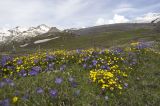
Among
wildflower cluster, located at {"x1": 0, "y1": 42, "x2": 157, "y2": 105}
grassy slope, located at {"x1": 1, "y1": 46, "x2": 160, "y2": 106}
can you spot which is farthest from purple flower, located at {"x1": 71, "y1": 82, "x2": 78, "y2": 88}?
grassy slope, located at {"x1": 1, "y1": 46, "x2": 160, "y2": 106}

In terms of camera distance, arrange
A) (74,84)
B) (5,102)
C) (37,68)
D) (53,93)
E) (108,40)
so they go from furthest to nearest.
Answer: (108,40) < (37,68) < (74,84) < (53,93) < (5,102)

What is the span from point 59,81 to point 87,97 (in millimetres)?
1001

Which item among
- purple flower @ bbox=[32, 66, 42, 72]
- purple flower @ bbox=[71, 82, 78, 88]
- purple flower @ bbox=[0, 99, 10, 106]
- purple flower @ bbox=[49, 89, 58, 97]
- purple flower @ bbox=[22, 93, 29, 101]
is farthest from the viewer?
purple flower @ bbox=[32, 66, 42, 72]

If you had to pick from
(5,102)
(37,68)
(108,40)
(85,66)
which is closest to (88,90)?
(85,66)

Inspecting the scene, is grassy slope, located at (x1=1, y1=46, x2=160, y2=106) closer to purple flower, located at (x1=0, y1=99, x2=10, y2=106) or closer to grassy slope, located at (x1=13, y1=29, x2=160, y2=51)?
purple flower, located at (x1=0, y1=99, x2=10, y2=106)

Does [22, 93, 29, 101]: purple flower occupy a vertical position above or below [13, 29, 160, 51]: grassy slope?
above

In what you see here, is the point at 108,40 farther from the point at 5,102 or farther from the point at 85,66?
the point at 5,102

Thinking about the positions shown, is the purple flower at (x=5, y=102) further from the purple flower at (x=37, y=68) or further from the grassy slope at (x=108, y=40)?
the grassy slope at (x=108, y=40)

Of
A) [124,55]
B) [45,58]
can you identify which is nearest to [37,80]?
[45,58]

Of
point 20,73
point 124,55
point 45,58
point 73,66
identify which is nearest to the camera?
point 20,73

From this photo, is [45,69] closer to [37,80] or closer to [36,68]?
[36,68]

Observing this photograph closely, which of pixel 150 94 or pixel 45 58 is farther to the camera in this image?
pixel 45 58

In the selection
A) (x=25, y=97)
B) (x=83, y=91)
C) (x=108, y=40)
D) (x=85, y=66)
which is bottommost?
(x=108, y=40)

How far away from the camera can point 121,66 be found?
12992 millimetres
